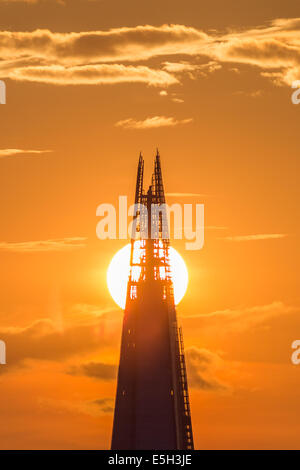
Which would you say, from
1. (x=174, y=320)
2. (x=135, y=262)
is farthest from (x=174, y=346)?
(x=135, y=262)

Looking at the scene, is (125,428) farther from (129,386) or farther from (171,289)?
(171,289)

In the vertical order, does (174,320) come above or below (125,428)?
above

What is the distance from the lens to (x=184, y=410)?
175 meters

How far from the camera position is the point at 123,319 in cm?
17675

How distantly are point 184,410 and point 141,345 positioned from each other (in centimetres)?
1246

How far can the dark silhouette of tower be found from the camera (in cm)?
17288

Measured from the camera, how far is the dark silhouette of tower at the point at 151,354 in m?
173

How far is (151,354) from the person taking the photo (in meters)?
175
